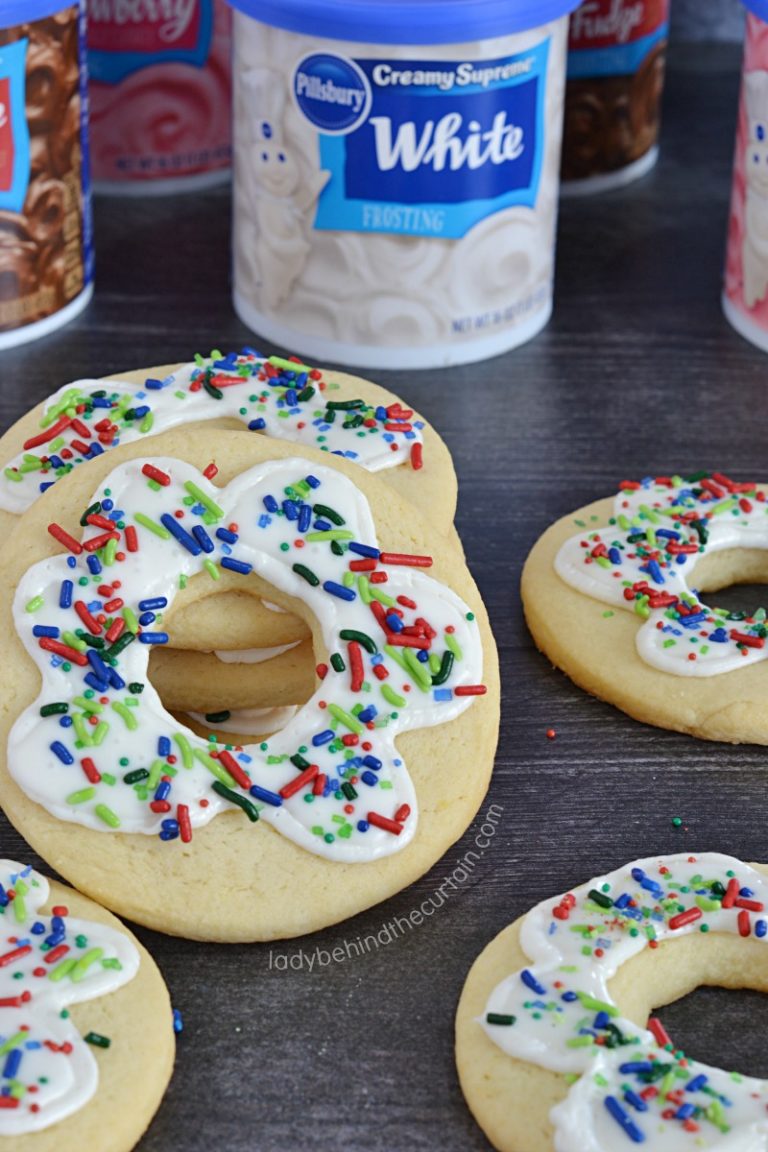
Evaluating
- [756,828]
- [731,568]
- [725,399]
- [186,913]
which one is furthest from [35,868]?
[725,399]

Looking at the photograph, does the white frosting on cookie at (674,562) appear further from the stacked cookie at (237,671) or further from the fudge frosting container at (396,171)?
the fudge frosting container at (396,171)

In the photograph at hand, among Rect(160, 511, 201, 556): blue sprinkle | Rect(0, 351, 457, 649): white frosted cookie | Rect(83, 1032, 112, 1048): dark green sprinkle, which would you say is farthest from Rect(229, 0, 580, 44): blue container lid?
Rect(83, 1032, 112, 1048): dark green sprinkle

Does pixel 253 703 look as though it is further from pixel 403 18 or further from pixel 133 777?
pixel 403 18

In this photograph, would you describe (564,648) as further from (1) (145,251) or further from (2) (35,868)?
(1) (145,251)

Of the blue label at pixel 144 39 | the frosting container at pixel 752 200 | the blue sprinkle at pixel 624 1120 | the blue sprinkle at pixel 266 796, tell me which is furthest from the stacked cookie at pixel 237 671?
the blue label at pixel 144 39

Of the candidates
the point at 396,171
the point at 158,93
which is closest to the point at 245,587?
the point at 396,171
